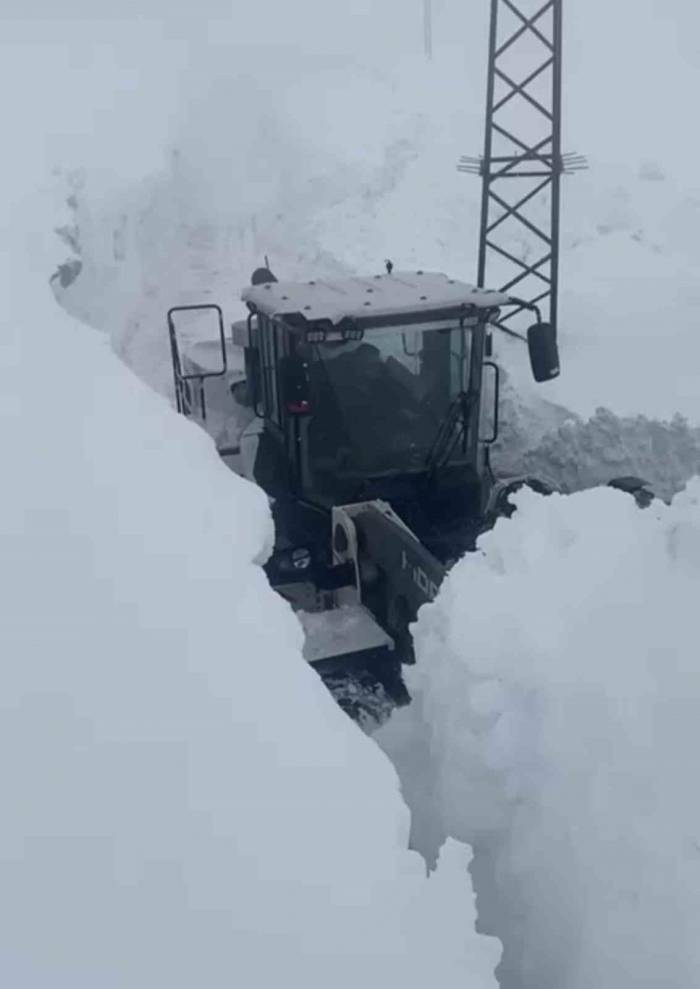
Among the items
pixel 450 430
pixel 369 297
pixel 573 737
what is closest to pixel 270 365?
pixel 369 297

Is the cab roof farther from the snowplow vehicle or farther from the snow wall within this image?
the snow wall

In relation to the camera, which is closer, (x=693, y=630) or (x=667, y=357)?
(x=693, y=630)

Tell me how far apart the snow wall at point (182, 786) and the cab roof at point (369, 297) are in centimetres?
199

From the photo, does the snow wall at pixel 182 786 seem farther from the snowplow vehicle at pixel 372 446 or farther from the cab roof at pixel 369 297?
the cab roof at pixel 369 297

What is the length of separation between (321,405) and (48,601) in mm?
2643

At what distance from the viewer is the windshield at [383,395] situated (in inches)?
203

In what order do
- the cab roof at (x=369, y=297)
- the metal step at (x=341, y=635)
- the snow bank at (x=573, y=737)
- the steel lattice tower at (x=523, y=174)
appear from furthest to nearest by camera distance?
the steel lattice tower at (x=523, y=174), the cab roof at (x=369, y=297), the metal step at (x=341, y=635), the snow bank at (x=573, y=737)

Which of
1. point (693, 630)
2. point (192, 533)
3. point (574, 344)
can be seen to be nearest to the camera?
point (693, 630)

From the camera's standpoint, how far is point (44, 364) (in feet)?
14.9

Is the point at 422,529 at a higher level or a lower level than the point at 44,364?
lower

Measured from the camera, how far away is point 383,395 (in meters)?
5.23

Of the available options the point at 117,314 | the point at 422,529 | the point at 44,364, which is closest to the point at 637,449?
the point at 422,529

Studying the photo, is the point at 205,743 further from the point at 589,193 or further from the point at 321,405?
the point at 589,193

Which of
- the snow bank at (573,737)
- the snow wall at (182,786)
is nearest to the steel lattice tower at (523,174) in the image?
the snow bank at (573,737)
